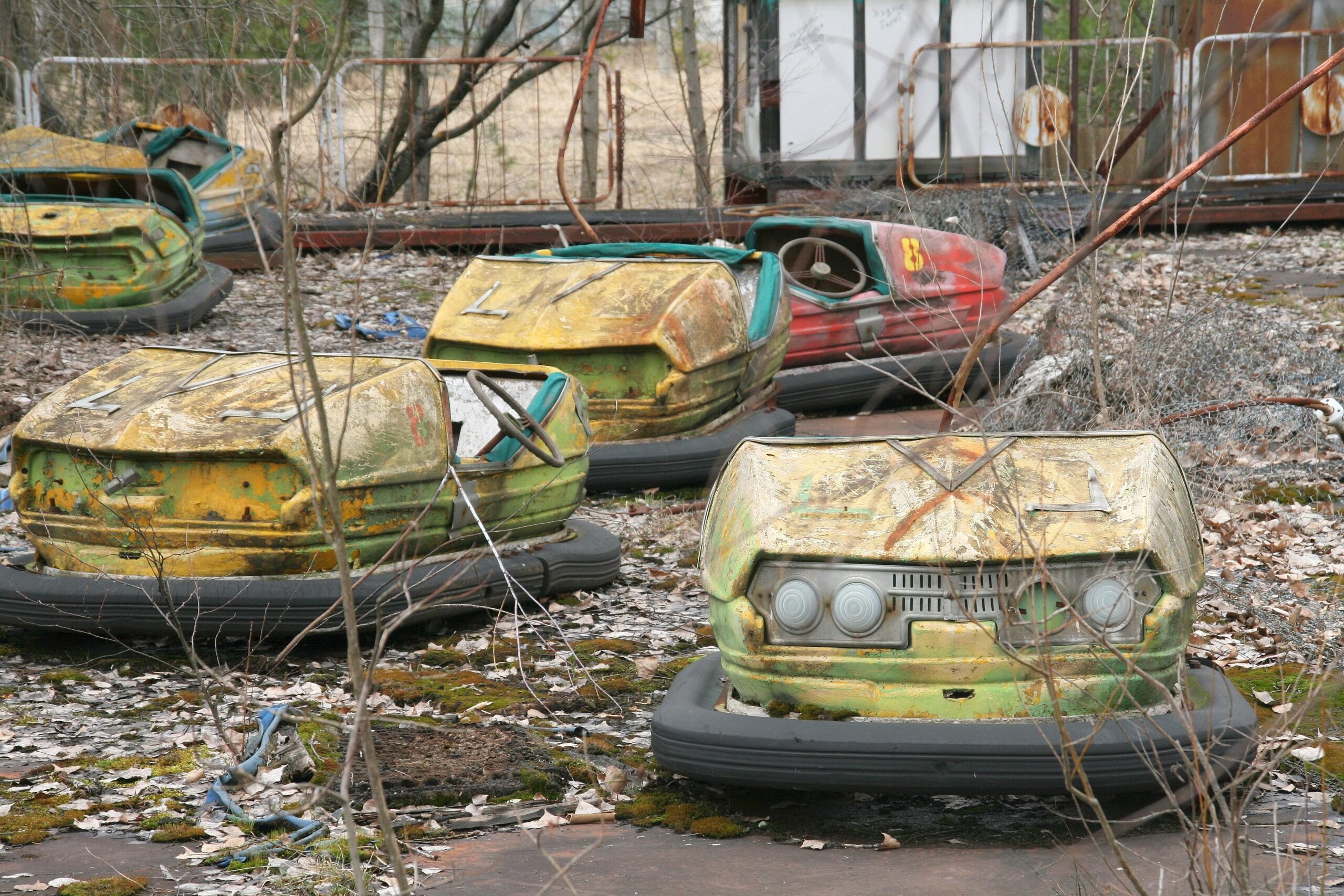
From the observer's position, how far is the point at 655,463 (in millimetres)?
6695

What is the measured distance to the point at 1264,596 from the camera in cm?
504

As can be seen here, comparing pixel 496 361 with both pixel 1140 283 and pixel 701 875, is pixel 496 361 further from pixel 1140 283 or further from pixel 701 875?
pixel 1140 283

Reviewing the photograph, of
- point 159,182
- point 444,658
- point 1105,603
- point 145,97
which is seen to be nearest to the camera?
point 1105,603

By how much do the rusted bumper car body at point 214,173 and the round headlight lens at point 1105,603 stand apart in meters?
9.86

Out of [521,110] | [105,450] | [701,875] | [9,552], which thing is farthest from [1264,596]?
[521,110]

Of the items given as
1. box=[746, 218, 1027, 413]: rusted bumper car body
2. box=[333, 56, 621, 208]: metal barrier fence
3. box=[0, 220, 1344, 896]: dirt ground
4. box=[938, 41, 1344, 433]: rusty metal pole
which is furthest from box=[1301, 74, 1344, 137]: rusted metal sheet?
box=[938, 41, 1344, 433]: rusty metal pole

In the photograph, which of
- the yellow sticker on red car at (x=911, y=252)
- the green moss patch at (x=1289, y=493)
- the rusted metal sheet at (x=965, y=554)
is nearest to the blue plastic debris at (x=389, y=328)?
the yellow sticker on red car at (x=911, y=252)

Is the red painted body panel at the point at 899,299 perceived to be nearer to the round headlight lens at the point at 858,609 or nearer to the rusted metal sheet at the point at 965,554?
the rusted metal sheet at the point at 965,554

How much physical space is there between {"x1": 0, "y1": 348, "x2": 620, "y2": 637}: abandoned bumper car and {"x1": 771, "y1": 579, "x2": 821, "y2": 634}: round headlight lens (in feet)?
4.01

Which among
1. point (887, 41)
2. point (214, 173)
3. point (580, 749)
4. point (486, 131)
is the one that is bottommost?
point (580, 749)

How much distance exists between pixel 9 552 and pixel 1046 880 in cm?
421

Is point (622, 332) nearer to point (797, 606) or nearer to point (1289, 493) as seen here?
point (1289, 493)

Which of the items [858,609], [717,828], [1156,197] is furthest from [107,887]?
[1156,197]

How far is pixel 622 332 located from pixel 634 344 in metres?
0.09
